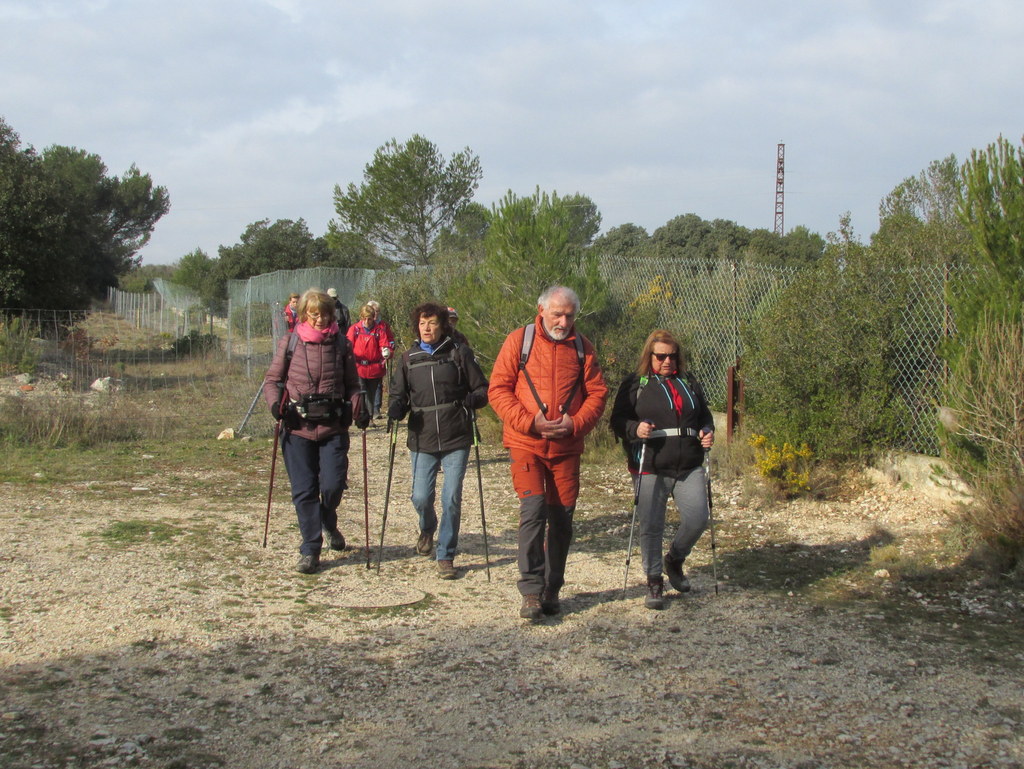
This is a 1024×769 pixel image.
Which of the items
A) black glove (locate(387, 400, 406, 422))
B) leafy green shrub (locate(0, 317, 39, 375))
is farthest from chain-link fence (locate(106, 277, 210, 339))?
black glove (locate(387, 400, 406, 422))

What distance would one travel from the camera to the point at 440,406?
6277 millimetres

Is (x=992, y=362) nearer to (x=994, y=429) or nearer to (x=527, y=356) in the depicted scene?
(x=994, y=429)

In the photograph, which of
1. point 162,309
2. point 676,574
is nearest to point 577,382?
point 676,574

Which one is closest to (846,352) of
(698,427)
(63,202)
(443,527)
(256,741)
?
(698,427)

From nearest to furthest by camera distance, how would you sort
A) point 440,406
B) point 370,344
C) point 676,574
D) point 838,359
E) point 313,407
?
point 676,574 < point 313,407 < point 440,406 < point 838,359 < point 370,344

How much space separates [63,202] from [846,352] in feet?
70.8

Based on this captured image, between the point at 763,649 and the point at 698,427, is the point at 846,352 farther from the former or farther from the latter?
the point at 763,649

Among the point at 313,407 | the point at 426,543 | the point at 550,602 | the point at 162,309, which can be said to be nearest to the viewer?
the point at 550,602

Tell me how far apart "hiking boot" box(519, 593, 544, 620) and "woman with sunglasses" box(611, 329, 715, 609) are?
2.28ft

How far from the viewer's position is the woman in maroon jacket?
6.20 metres

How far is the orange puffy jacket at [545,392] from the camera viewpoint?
208 inches

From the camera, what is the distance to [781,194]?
45969 mm

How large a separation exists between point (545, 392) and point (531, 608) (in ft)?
3.94

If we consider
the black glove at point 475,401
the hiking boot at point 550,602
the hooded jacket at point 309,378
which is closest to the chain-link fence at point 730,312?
the black glove at point 475,401
